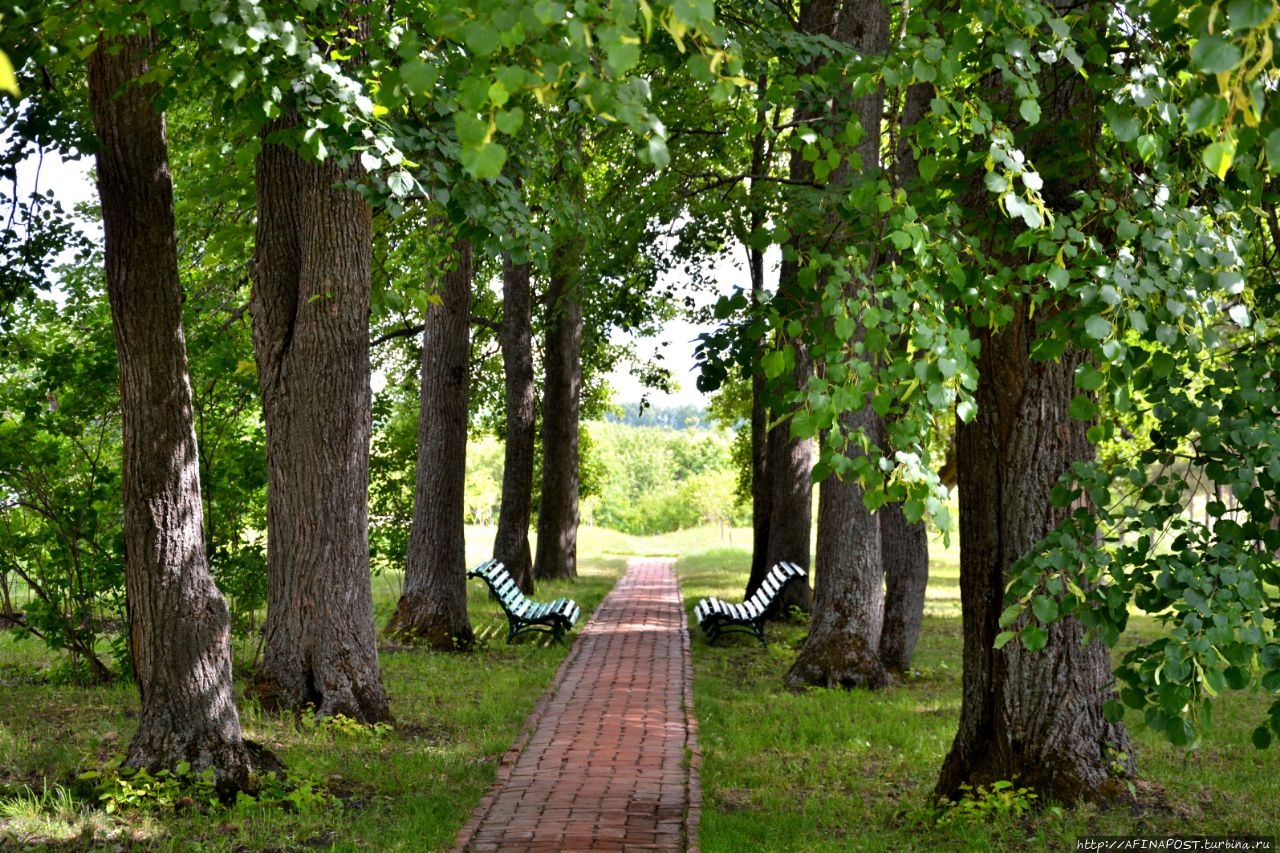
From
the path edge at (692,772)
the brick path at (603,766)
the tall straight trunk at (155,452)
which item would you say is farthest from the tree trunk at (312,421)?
the path edge at (692,772)

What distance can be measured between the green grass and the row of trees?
46cm

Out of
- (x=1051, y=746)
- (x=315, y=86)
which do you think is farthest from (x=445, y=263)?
(x=1051, y=746)

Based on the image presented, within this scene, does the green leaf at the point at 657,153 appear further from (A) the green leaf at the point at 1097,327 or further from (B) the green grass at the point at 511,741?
(B) the green grass at the point at 511,741

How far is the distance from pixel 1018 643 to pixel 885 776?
188 centimetres

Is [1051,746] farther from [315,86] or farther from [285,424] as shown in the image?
[285,424]

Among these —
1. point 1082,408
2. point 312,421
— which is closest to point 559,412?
point 312,421

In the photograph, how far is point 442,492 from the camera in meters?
13.5

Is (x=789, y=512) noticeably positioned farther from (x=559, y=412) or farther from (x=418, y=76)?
(x=418, y=76)

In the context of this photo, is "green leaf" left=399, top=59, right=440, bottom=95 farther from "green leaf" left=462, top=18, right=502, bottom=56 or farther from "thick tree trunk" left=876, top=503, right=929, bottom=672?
"thick tree trunk" left=876, top=503, right=929, bottom=672

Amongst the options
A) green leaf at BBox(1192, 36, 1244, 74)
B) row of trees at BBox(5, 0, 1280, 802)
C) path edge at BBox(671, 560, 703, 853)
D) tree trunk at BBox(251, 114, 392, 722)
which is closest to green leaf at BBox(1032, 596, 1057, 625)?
row of trees at BBox(5, 0, 1280, 802)

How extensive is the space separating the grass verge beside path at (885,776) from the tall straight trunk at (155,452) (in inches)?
113

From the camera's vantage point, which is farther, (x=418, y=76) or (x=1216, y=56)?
(x=418, y=76)

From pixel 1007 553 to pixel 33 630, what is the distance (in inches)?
291

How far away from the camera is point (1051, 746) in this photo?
6.44 meters
